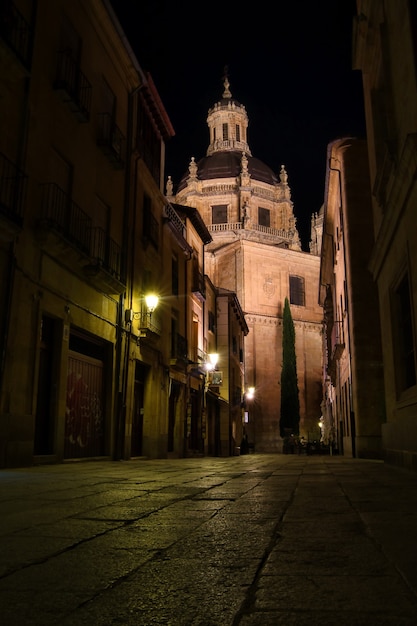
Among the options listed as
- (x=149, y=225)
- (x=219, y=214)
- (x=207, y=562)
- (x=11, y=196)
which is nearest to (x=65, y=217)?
(x=11, y=196)

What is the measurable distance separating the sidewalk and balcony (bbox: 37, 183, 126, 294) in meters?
7.14

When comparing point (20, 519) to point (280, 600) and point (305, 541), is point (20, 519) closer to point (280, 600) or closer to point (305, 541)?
point (305, 541)

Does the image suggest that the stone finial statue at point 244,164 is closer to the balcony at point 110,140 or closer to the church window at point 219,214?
the church window at point 219,214

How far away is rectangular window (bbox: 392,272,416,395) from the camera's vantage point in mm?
9531

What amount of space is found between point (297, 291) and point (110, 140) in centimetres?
3676

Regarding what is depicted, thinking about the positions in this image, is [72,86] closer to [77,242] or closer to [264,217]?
[77,242]

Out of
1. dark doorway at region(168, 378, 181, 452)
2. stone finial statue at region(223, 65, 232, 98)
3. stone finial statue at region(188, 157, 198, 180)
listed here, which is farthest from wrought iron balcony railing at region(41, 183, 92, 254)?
stone finial statue at region(223, 65, 232, 98)

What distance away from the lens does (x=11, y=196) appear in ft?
32.8

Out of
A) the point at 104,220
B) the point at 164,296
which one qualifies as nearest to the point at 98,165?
the point at 104,220

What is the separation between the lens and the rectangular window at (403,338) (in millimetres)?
9531

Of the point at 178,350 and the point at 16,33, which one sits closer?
the point at 16,33

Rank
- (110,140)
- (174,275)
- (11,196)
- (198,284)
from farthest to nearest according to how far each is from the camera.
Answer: (198,284)
(174,275)
(110,140)
(11,196)

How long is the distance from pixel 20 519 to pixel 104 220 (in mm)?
12047

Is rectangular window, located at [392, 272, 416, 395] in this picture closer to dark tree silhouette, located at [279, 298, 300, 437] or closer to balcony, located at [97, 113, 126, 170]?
balcony, located at [97, 113, 126, 170]
